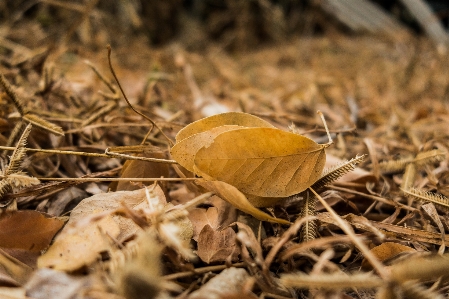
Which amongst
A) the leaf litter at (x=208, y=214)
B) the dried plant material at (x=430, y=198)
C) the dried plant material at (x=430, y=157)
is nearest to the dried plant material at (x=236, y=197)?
the leaf litter at (x=208, y=214)

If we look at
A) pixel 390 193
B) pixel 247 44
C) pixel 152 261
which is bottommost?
pixel 247 44

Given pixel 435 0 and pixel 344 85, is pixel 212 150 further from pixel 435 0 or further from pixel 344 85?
pixel 435 0

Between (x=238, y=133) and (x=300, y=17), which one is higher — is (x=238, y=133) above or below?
above

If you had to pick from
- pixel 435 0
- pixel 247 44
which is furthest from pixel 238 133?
pixel 435 0

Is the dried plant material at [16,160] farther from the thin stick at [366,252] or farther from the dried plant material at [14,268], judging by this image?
the thin stick at [366,252]

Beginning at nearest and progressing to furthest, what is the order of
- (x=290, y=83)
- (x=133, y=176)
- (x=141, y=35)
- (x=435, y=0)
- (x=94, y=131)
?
(x=133, y=176) → (x=94, y=131) → (x=290, y=83) → (x=141, y=35) → (x=435, y=0)

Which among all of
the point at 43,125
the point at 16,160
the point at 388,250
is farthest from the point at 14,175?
the point at 388,250

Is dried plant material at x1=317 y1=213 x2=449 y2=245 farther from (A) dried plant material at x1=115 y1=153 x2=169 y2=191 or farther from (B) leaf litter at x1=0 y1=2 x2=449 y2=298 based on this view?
(A) dried plant material at x1=115 y1=153 x2=169 y2=191
